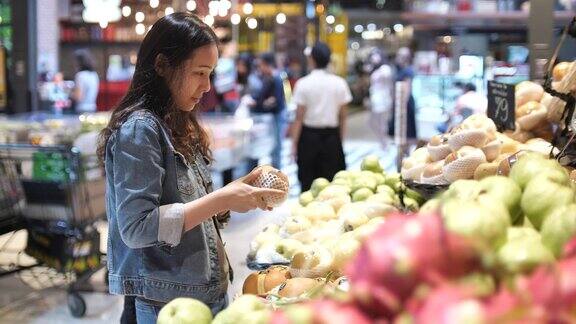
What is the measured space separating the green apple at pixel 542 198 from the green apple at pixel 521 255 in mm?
311

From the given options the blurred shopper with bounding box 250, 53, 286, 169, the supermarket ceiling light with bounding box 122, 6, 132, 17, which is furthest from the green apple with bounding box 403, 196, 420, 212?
the supermarket ceiling light with bounding box 122, 6, 132, 17

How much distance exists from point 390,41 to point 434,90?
71.1ft

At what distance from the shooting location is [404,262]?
984 mm

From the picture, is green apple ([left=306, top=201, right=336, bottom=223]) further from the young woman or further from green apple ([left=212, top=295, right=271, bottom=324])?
green apple ([left=212, top=295, right=271, bottom=324])

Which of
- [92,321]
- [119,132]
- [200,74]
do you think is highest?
[200,74]

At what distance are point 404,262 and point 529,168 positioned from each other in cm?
81

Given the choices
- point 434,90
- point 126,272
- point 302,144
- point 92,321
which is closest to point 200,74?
point 126,272

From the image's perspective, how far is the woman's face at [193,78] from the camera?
2336 millimetres

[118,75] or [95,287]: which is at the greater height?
[118,75]

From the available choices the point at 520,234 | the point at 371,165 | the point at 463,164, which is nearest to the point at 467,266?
the point at 520,234

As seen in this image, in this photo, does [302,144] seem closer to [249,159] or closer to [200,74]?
[249,159]

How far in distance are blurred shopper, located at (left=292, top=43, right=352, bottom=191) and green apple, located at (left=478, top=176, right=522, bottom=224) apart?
5322 mm

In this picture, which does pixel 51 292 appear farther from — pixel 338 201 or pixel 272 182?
pixel 272 182

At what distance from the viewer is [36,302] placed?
5543 millimetres
